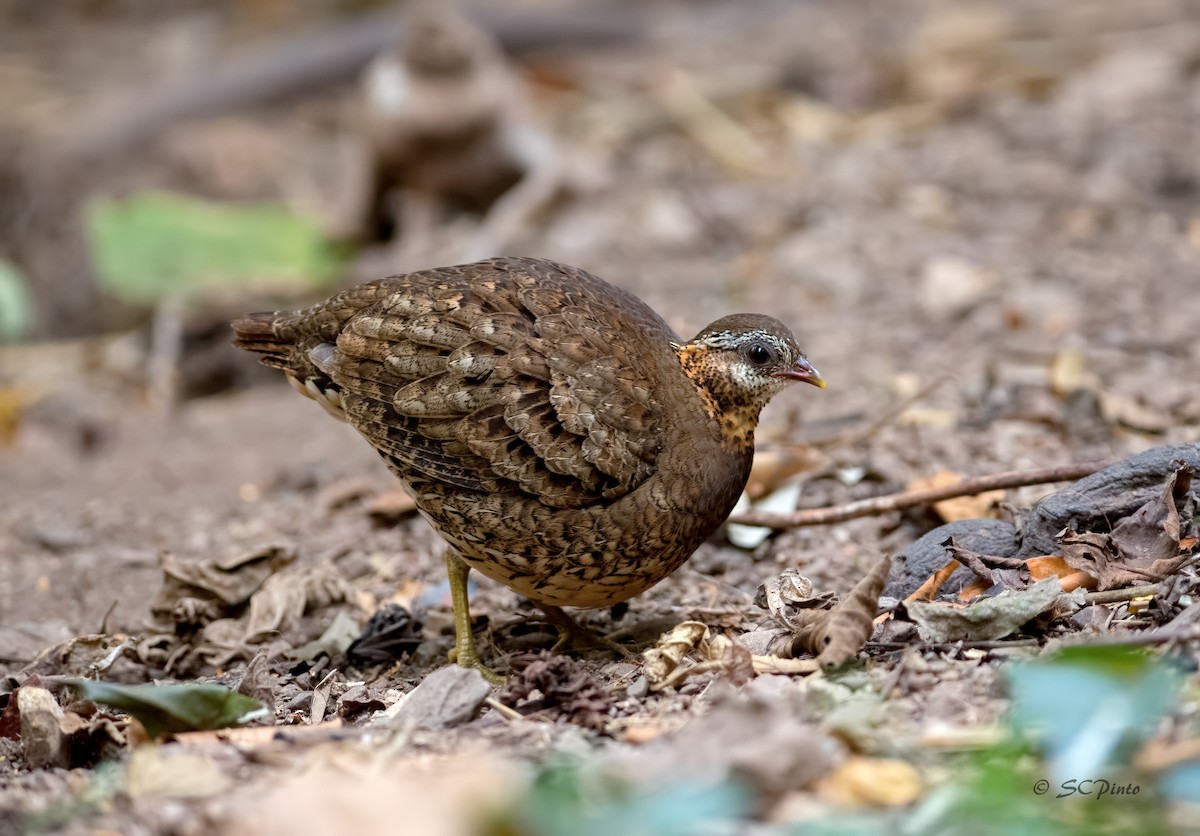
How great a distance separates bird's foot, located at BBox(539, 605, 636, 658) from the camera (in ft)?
13.1

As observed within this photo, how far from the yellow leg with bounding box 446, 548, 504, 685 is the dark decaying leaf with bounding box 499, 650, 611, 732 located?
0.64 meters

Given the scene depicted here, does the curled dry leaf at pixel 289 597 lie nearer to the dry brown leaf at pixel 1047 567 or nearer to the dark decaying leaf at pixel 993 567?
the dark decaying leaf at pixel 993 567

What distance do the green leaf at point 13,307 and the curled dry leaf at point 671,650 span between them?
6296 mm

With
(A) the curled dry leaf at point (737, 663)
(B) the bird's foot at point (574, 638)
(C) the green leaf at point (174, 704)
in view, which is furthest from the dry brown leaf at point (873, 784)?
(C) the green leaf at point (174, 704)

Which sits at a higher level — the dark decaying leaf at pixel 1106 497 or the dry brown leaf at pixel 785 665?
the dark decaying leaf at pixel 1106 497

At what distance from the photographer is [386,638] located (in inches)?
167

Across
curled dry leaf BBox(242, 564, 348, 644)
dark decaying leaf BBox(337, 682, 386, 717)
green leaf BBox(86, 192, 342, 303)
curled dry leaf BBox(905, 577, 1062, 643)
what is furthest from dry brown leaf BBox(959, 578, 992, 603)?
green leaf BBox(86, 192, 342, 303)

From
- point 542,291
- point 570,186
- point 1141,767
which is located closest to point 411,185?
point 570,186

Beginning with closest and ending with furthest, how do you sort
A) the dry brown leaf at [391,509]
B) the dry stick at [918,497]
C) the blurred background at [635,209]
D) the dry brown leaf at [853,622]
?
the dry brown leaf at [853,622], the dry stick at [918,497], the dry brown leaf at [391,509], the blurred background at [635,209]

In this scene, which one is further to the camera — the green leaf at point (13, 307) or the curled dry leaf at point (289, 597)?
the green leaf at point (13, 307)

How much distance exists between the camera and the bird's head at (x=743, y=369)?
3.94 metres

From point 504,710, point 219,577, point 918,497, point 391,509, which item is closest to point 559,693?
point 504,710

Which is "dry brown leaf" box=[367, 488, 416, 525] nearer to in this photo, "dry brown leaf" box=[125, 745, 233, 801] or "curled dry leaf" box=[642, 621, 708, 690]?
"curled dry leaf" box=[642, 621, 708, 690]

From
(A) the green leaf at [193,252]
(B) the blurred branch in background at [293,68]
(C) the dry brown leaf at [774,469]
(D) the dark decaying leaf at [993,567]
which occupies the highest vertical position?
(B) the blurred branch in background at [293,68]
